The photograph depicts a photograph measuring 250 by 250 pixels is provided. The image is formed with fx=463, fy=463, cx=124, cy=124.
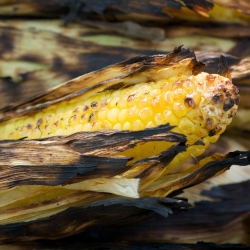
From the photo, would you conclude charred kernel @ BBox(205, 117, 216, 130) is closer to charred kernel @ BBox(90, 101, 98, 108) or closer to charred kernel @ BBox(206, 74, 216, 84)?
charred kernel @ BBox(206, 74, 216, 84)

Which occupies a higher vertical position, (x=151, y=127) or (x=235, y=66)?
(x=235, y=66)

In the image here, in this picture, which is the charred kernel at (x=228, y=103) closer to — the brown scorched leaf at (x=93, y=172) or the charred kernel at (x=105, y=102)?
the brown scorched leaf at (x=93, y=172)

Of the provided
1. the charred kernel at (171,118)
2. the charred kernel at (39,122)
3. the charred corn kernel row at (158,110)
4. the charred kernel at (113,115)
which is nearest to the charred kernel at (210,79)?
the charred corn kernel row at (158,110)

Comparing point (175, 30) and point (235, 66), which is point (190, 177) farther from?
point (175, 30)

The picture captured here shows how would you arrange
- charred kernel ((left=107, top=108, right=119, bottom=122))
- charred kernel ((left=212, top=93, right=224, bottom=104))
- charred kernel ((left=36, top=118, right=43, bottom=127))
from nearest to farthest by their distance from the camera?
1. charred kernel ((left=212, top=93, right=224, bottom=104))
2. charred kernel ((left=107, top=108, right=119, bottom=122))
3. charred kernel ((left=36, top=118, right=43, bottom=127))

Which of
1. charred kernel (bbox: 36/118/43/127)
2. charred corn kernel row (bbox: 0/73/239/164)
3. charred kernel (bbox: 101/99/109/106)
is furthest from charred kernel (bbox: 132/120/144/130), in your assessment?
charred kernel (bbox: 36/118/43/127)

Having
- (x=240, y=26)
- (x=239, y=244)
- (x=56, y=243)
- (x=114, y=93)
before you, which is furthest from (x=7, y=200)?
(x=240, y=26)

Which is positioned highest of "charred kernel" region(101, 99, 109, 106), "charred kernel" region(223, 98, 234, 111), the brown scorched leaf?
"charred kernel" region(223, 98, 234, 111)

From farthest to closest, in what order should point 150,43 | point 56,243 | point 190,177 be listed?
1. point 150,43
2. point 56,243
3. point 190,177

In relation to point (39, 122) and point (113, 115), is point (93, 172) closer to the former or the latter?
point (113, 115)
